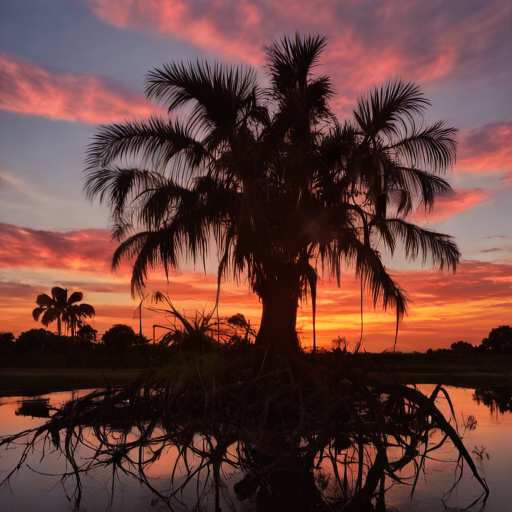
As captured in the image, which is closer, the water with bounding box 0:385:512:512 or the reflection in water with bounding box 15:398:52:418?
the water with bounding box 0:385:512:512

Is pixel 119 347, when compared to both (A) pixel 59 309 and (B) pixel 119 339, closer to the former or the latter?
(B) pixel 119 339

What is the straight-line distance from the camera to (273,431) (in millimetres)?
8086

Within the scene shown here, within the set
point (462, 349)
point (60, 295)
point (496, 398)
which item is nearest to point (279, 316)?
point (496, 398)

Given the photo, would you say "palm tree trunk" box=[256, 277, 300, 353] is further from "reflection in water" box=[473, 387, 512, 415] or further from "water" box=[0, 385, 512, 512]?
"reflection in water" box=[473, 387, 512, 415]

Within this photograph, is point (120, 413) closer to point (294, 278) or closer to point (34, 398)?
point (294, 278)

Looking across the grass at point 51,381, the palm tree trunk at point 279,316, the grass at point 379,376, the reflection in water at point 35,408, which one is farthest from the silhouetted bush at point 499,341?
the palm tree trunk at point 279,316

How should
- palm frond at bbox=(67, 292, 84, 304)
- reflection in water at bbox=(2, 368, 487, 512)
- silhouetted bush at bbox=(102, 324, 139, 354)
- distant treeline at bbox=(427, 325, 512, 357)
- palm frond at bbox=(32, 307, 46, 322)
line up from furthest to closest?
palm frond at bbox=(67, 292, 84, 304) → palm frond at bbox=(32, 307, 46, 322) → distant treeline at bbox=(427, 325, 512, 357) → silhouetted bush at bbox=(102, 324, 139, 354) → reflection in water at bbox=(2, 368, 487, 512)

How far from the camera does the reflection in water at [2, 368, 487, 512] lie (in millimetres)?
7441

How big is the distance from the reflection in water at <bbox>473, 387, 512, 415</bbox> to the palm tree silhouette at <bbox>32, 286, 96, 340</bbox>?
44.3 m

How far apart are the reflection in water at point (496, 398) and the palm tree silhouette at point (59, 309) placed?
145ft

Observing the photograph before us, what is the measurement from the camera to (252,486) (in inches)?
→ 380

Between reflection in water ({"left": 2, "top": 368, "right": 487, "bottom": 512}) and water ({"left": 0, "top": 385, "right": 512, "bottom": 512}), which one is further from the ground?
reflection in water ({"left": 2, "top": 368, "right": 487, "bottom": 512})

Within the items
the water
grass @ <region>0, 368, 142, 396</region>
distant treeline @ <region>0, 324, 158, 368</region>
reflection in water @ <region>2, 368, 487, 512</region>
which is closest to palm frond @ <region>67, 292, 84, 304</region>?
distant treeline @ <region>0, 324, 158, 368</region>

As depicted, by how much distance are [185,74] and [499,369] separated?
3256 cm
